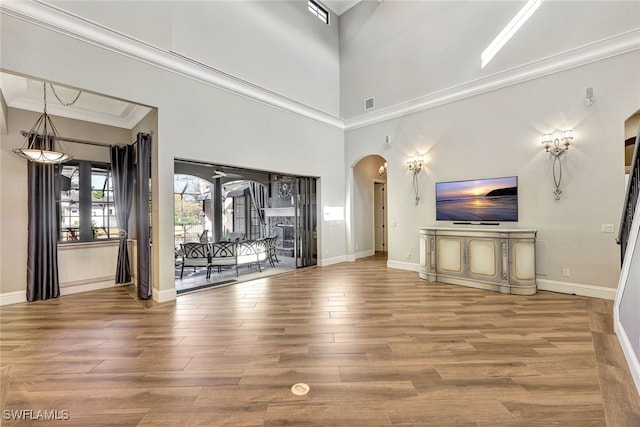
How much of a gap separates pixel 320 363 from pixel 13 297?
5.29 metres

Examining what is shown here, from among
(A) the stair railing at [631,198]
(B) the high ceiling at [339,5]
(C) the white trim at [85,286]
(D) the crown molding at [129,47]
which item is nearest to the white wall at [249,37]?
(D) the crown molding at [129,47]

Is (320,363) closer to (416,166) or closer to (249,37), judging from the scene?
(416,166)

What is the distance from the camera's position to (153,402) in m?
1.97

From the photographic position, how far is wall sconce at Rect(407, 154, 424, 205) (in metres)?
6.31

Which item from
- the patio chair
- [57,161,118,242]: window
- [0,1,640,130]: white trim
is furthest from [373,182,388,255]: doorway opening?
[57,161,118,242]: window

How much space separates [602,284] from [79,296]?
8850 mm

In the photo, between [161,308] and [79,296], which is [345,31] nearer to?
[161,308]

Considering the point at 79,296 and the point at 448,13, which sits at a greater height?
the point at 448,13

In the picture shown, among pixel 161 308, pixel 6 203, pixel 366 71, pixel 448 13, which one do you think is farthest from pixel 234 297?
pixel 448 13

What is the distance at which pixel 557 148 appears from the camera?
15.1ft

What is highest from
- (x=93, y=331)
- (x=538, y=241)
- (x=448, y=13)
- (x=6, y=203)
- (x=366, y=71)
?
(x=448, y=13)

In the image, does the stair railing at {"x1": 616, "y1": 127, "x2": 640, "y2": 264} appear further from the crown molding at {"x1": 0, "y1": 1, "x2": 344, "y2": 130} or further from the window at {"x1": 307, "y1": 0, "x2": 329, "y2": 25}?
the window at {"x1": 307, "y1": 0, "x2": 329, "y2": 25}

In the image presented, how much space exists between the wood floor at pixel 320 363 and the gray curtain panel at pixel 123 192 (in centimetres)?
127

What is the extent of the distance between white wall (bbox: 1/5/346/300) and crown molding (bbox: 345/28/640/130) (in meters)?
2.26
